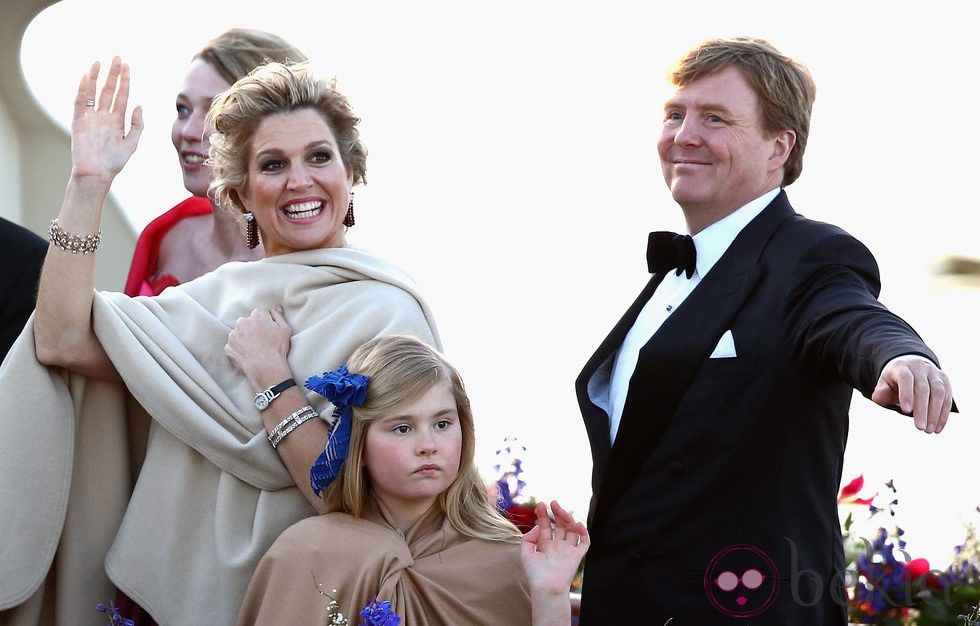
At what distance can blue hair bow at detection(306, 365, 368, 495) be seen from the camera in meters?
2.82

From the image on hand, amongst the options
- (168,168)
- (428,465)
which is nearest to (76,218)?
(428,465)

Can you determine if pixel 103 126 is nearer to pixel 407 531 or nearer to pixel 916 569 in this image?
pixel 407 531

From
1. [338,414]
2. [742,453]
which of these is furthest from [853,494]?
[338,414]

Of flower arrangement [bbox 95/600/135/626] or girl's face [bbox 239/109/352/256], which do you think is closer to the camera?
flower arrangement [bbox 95/600/135/626]

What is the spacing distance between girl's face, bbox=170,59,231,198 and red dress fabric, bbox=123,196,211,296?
0.22 m

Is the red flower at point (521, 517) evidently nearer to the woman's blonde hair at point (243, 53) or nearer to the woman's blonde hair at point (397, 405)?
the woman's blonde hair at point (397, 405)

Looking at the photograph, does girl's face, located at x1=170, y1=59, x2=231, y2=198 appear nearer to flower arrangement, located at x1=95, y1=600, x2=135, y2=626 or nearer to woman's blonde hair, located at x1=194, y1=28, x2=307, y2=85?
woman's blonde hair, located at x1=194, y1=28, x2=307, y2=85

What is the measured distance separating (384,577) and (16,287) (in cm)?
152

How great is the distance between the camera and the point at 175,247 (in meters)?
4.29

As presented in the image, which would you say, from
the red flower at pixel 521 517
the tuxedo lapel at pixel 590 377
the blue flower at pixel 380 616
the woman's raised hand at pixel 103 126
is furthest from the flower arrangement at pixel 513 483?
the woman's raised hand at pixel 103 126

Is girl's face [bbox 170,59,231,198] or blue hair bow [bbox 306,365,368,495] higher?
girl's face [bbox 170,59,231,198]

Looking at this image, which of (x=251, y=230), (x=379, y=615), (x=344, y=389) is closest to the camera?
(x=379, y=615)

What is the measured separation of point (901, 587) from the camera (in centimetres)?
379

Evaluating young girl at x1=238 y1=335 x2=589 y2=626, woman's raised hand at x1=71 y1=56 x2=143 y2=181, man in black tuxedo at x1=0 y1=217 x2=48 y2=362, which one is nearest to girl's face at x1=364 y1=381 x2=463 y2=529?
young girl at x1=238 y1=335 x2=589 y2=626
